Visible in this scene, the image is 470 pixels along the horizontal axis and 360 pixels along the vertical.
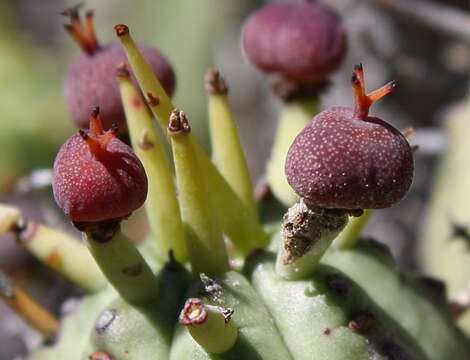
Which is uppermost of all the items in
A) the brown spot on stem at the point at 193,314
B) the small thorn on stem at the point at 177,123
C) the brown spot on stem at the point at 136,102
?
the small thorn on stem at the point at 177,123

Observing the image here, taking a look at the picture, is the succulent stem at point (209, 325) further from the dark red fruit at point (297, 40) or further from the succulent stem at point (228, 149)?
the dark red fruit at point (297, 40)

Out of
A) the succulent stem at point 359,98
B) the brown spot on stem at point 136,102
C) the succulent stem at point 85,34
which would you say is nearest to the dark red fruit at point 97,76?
the succulent stem at point 85,34

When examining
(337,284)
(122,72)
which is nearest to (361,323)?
(337,284)

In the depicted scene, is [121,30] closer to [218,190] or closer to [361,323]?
[218,190]

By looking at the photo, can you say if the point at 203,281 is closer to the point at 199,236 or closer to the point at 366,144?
the point at 199,236

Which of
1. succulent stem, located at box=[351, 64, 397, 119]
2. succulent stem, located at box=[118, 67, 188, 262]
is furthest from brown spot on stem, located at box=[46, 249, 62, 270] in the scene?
succulent stem, located at box=[351, 64, 397, 119]

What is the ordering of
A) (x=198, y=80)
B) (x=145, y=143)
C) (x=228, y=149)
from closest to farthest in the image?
1. (x=145, y=143)
2. (x=228, y=149)
3. (x=198, y=80)
